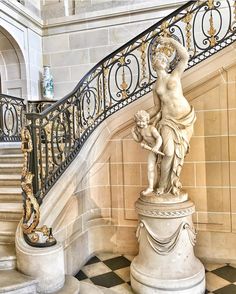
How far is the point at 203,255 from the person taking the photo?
Result: 3.44 m

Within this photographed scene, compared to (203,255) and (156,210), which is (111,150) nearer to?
(156,210)

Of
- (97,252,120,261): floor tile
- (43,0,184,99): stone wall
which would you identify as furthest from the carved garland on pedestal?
(43,0,184,99): stone wall

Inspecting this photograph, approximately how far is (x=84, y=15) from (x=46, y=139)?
4452mm

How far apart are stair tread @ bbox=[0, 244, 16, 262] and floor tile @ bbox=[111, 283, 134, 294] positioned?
3.67ft

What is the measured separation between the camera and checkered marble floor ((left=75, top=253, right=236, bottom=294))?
2869 mm

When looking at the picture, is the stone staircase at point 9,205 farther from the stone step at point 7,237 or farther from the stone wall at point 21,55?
the stone wall at point 21,55

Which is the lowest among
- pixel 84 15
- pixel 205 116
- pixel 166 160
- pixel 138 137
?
pixel 166 160

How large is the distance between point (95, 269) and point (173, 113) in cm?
212

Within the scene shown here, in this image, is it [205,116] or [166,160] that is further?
[205,116]

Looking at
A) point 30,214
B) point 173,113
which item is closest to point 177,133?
point 173,113

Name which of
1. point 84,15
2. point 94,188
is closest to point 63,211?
point 94,188

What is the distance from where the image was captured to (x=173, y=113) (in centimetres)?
270

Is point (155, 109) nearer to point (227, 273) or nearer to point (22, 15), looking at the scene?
point (227, 273)

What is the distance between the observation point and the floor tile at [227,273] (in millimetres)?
3020
